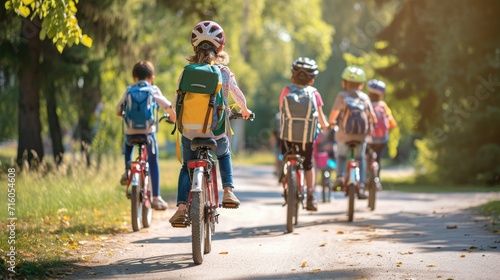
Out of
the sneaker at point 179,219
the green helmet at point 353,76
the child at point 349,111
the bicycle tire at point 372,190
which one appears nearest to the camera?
the sneaker at point 179,219

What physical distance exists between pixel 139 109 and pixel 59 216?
6.26 ft

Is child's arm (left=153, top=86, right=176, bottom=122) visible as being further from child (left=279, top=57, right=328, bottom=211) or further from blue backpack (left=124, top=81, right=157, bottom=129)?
child (left=279, top=57, right=328, bottom=211)

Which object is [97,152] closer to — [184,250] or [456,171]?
[456,171]

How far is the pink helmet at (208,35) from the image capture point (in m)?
8.90

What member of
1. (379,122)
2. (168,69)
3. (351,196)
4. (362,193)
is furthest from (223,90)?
(168,69)

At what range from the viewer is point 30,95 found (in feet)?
62.8

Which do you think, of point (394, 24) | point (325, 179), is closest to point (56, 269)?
point (325, 179)

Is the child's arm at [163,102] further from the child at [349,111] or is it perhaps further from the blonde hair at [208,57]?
the child at [349,111]

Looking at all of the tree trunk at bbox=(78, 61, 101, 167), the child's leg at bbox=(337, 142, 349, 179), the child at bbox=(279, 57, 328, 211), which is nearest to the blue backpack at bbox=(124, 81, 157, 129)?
the child at bbox=(279, 57, 328, 211)

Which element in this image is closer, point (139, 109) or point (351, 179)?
point (139, 109)

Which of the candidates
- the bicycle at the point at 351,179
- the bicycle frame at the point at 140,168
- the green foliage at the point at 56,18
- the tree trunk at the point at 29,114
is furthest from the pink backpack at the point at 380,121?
the tree trunk at the point at 29,114

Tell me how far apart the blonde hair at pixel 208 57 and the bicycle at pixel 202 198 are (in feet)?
1.84

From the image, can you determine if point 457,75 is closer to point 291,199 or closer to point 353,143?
point 353,143

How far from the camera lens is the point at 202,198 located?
332 inches
